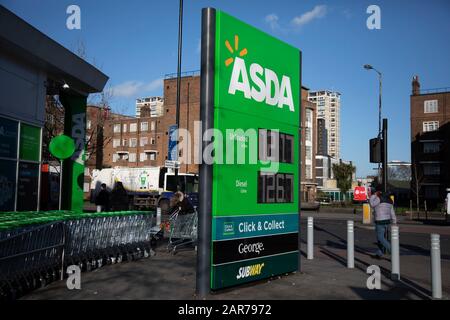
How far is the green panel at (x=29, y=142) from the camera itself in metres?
12.2

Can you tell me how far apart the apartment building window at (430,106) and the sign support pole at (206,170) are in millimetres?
59797

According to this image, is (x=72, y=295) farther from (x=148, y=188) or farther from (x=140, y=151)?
(x=140, y=151)

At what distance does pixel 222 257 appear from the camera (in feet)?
23.8

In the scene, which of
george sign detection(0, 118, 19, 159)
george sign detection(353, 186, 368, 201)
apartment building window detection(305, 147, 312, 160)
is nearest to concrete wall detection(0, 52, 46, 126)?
george sign detection(0, 118, 19, 159)

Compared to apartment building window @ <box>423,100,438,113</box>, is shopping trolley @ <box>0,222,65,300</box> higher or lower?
lower

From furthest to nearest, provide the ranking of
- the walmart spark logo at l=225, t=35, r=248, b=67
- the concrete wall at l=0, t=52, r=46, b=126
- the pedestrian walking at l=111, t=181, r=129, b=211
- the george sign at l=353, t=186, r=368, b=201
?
the george sign at l=353, t=186, r=368, b=201 < the pedestrian walking at l=111, t=181, r=129, b=211 < the concrete wall at l=0, t=52, r=46, b=126 < the walmart spark logo at l=225, t=35, r=248, b=67

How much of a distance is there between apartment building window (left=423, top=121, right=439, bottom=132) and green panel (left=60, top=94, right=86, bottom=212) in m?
54.6

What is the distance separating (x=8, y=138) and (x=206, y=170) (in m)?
6.82

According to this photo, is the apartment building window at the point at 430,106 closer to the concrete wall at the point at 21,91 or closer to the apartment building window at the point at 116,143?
the apartment building window at the point at 116,143

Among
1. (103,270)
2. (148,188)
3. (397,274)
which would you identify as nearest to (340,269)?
(397,274)

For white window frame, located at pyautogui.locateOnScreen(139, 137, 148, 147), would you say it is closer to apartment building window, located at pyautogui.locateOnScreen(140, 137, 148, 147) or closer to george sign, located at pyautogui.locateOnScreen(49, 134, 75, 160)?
apartment building window, located at pyautogui.locateOnScreen(140, 137, 148, 147)

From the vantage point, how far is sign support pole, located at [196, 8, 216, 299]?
7.05 metres

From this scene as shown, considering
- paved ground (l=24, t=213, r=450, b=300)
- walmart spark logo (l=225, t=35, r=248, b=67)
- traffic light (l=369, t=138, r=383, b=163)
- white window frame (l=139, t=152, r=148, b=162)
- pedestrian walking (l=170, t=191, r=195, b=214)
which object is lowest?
paved ground (l=24, t=213, r=450, b=300)

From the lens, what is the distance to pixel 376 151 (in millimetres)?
12891
